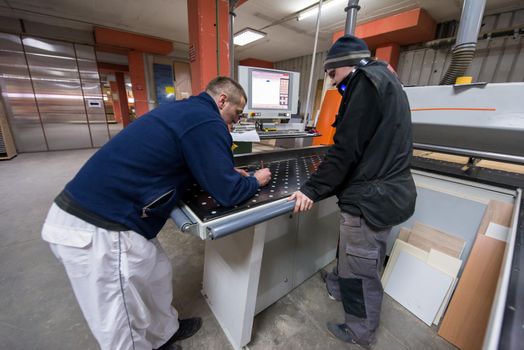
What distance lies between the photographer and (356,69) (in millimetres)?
940

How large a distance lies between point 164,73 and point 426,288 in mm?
7752

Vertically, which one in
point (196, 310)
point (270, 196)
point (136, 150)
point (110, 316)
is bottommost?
point (196, 310)

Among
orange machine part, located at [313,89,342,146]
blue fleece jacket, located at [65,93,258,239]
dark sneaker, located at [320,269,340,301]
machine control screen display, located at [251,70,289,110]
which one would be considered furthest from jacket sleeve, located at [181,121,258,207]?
orange machine part, located at [313,89,342,146]

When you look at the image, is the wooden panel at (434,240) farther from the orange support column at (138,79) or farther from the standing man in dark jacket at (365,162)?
the orange support column at (138,79)

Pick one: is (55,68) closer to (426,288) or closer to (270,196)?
(270,196)

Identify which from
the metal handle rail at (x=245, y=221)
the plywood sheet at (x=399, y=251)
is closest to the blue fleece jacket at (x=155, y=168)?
the metal handle rail at (x=245, y=221)

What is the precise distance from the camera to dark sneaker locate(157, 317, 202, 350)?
127 cm

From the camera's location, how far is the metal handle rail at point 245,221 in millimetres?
675

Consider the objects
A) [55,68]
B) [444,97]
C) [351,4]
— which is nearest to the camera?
[444,97]

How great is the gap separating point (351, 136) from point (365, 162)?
0.46 feet

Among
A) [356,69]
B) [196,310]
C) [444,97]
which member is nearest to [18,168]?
[196,310]

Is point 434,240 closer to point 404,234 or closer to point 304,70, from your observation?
point 404,234

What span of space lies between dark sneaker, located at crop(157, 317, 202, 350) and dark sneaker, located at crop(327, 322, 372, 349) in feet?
2.73

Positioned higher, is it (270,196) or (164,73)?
(164,73)
